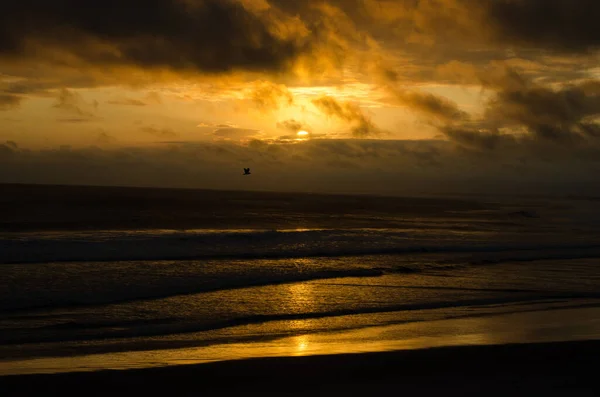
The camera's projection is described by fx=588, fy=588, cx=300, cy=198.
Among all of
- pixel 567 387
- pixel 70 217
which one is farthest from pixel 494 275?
pixel 70 217

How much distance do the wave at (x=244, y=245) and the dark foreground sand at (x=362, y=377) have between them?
14.6 meters

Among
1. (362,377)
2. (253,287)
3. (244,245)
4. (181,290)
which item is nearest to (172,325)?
(181,290)

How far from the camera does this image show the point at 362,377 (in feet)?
28.2

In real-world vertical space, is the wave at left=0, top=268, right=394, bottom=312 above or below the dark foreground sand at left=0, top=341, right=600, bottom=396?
below

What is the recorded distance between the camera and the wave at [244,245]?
23.3 m

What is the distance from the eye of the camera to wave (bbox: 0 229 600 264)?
76.5ft

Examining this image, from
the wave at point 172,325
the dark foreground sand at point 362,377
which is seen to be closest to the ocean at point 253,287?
the wave at point 172,325

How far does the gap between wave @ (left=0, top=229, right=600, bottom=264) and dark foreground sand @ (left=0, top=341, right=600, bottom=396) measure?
47.9 ft

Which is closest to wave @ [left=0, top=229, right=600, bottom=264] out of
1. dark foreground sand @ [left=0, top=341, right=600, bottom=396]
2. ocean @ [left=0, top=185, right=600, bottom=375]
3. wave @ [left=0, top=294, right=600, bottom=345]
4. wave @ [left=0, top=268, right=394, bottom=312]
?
ocean @ [left=0, top=185, right=600, bottom=375]

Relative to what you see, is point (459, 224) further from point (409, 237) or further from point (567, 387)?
point (567, 387)

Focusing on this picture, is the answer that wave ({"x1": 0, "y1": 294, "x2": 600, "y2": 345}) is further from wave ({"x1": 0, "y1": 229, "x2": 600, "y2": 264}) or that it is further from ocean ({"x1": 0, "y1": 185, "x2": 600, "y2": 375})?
wave ({"x1": 0, "y1": 229, "x2": 600, "y2": 264})

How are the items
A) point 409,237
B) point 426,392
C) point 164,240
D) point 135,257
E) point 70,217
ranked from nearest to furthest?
point 426,392
point 135,257
point 164,240
point 409,237
point 70,217

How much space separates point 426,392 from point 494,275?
13198 mm

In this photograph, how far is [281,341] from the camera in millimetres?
10969
